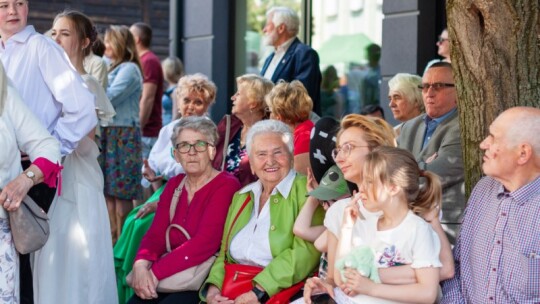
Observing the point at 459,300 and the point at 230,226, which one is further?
the point at 230,226

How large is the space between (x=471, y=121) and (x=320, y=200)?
83 cm

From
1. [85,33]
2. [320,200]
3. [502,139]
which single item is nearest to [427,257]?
[502,139]

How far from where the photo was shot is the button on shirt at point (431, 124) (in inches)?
239

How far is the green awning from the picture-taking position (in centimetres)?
1037

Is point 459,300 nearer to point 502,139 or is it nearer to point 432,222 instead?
point 432,222

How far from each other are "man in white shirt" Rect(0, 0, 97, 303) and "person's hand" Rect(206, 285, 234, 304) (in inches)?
36.7

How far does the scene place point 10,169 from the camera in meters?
5.19

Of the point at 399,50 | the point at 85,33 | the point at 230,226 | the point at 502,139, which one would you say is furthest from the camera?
the point at 399,50

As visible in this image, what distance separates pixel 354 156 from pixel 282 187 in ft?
2.22

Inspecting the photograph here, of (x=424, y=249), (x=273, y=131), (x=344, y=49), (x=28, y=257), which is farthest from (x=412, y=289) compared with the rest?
(x=344, y=49)

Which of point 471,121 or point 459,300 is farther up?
point 471,121

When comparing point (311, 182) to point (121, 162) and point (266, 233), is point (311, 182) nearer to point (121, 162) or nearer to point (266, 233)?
point (266, 233)

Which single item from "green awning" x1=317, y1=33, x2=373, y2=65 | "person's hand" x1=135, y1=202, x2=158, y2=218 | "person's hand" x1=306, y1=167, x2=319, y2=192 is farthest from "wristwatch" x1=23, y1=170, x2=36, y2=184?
"green awning" x1=317, y1=33, x2=373, y2=65

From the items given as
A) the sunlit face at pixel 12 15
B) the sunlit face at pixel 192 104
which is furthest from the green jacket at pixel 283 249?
the sunlit face at pixel 192 104
